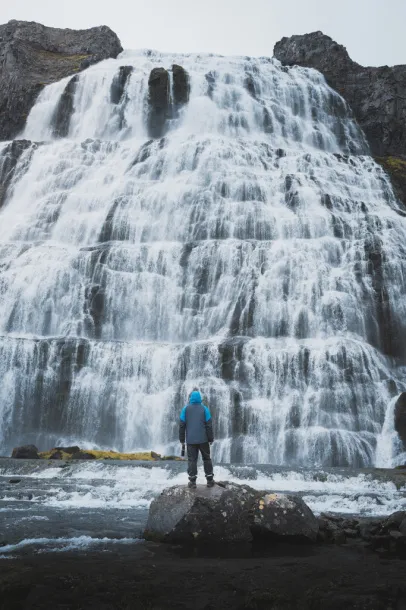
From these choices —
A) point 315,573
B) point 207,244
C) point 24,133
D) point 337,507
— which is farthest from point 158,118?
point 315,573

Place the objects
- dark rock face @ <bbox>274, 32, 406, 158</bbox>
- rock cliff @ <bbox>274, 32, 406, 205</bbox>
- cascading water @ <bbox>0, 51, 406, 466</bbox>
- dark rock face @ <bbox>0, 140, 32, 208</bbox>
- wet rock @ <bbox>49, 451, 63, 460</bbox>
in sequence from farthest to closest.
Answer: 1. dark rock face @ <bbox>274, 32, 406, 158</bbox>
2. rock cliff @ <bbox>274, 32, 406, 205</bbox>
3. dark rock face @ <bbox>0, 140, 32, 208</bbox>
4. cascading water @ <bbox>0, 51, 406, 466</bbox>
5. wet rock @ <bbox>49, 451, 63, 460</bbox>

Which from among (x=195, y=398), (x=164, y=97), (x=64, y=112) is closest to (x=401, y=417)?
(x=195, y=398)

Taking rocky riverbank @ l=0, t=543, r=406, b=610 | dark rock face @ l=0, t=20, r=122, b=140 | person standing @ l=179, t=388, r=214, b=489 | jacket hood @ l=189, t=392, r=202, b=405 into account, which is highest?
dark rock face @ l=0, t=20, r=122, b=140

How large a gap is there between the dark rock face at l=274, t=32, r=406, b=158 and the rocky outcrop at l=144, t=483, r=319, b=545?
181ft

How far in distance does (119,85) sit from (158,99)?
4453mm

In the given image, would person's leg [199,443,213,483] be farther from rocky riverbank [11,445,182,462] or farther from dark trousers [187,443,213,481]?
rocky riverbank [11,445,182,462]

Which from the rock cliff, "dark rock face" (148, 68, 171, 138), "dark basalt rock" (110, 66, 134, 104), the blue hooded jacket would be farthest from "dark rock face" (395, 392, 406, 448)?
"dark basalt rock" (110, 66, 134, 104)

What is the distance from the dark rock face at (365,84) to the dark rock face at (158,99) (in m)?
18.8

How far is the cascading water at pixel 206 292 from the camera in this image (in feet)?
102

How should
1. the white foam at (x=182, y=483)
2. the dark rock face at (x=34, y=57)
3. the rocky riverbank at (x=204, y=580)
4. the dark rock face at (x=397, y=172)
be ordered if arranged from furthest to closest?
the dark rock face at (x=34, y=57), the dark rock face at (x=397, y=172), the white foam at (x=182, y=483), the rocky riverbank at (x=204, y=580)

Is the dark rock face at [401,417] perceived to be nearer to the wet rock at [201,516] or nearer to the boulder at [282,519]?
the boulder at [282,519]

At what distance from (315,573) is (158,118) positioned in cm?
5590

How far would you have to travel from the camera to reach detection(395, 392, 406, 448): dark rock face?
94.7 feet

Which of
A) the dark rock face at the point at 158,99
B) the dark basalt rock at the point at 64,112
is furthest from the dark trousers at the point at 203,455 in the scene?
the dark basalt rock at the point at 64,112
